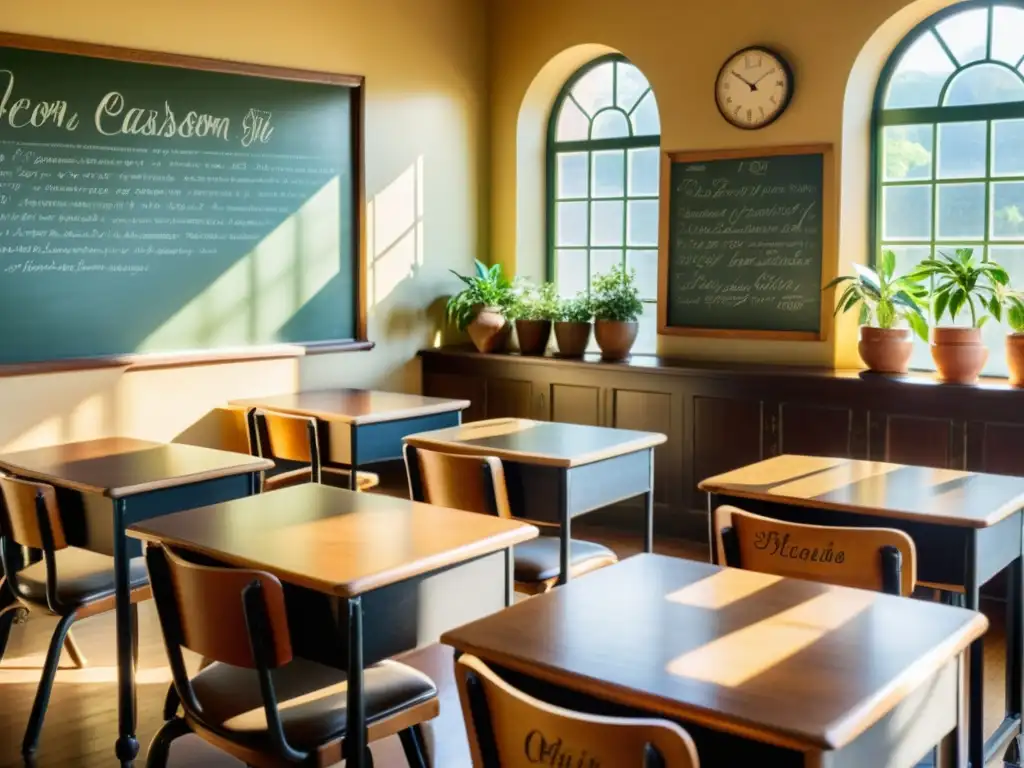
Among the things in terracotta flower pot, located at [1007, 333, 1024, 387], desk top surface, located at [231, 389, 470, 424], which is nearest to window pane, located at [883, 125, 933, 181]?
terracotta flower pot, located at [1007, 333, 1024, 387]

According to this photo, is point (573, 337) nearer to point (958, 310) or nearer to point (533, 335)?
point (533, 335)

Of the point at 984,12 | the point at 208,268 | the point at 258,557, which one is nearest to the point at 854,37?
the point at 984,12

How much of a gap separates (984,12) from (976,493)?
2.96 m

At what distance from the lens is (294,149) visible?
5.81 meters

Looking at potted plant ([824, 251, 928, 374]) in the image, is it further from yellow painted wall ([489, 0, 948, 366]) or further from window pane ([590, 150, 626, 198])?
window pane ([590, 150, 626, 198])

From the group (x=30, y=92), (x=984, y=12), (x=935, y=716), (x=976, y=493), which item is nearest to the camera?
(x=935, y=716)

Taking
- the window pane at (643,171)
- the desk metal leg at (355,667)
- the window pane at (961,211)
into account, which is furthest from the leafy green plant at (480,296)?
the desk metal leg at (355,667)

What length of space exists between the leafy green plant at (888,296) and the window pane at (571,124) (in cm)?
204

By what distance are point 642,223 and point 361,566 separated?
4.33m

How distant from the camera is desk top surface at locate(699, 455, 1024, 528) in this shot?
2896 mm

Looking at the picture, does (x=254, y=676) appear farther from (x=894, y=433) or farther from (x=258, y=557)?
(x=894, y=433)

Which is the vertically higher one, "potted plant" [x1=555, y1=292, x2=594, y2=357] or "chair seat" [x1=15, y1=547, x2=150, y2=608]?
"potted plant" [x1=555, y1=292, x2=594, y2=357]

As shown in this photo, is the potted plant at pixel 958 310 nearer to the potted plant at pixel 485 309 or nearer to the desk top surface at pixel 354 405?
the desk top surface at pixel 354 405

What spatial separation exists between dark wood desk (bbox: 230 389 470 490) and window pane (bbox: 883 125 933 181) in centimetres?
234
